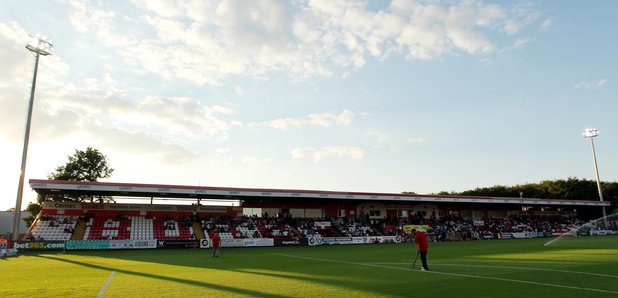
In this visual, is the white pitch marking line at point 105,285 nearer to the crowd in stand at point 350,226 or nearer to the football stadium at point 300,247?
the football stadium at point 300,247

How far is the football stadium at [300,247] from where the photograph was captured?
11.5 m

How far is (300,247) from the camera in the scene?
3878 centimetres

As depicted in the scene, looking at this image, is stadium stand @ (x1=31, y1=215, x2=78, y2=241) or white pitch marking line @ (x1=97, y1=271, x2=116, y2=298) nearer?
white pitch marking line @ (x1=97, y1=271, x2=116, y2=298)

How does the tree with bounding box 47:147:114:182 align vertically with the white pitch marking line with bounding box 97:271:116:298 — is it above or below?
above

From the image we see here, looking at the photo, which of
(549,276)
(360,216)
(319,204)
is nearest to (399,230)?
(360,216)

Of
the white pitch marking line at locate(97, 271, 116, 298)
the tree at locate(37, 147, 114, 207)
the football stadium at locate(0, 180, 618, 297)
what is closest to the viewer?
the white pitch marking line at locate(97, 271, 116, 298)

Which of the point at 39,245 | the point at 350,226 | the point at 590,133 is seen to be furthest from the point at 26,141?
the point at 590,133

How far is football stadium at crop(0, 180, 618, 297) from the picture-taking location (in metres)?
11.5

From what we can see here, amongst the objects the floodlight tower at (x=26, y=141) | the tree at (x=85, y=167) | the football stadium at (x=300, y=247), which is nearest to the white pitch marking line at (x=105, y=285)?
the football stadium at (x=300, y=247)

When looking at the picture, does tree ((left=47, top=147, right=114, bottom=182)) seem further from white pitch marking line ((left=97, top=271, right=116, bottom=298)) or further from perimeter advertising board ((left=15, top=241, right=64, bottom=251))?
white pitch marking line ((left=97, top=271, right=116, bottom=298))

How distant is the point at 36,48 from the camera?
34.5 meters

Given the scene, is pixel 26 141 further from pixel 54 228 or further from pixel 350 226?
pixel 350 226

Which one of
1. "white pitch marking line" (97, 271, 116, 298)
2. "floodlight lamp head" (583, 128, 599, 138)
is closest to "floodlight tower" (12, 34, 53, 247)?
"white pitch marking line" (97, 271, 116, 298)

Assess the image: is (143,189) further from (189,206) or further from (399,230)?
(399,230)
